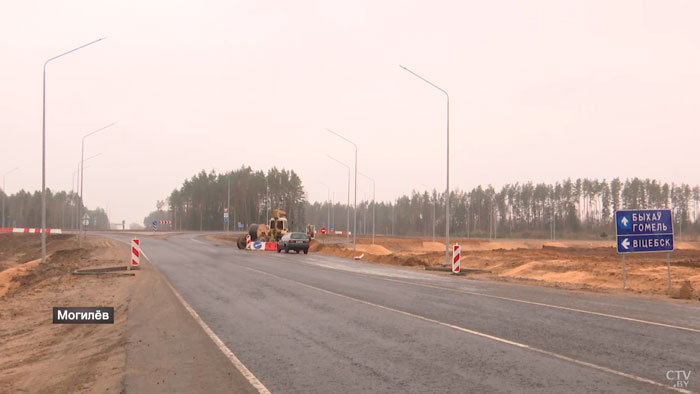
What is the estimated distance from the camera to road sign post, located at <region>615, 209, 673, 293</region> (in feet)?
58.4

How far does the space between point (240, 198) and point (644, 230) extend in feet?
404

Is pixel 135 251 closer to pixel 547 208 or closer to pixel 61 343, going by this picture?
pixel 61 343

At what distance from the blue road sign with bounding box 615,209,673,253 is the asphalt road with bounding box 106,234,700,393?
2841 mm

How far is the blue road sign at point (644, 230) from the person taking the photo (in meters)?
17.8

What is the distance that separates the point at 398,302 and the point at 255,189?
122290 mm

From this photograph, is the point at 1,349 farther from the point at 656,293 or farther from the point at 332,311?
the point at 656,293

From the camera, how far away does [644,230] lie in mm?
18000

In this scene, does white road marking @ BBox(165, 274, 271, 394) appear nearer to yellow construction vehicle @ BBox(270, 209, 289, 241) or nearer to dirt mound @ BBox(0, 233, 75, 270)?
yellow construction vehicle @ BBox(270, 209, 289, 241)

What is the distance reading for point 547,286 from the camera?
1942 cm

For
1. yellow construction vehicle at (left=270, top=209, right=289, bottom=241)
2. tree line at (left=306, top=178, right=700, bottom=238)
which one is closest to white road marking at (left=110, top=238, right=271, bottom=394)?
yellow construction vehicle at (left=270, top=209, right=289, bottom=241)

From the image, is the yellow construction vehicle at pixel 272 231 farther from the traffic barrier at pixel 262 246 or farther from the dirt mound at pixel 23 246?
the dirt mound at pixel 23 246

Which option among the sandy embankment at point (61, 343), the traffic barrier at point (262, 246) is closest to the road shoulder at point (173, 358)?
the sandy embankment at point (61, 343)

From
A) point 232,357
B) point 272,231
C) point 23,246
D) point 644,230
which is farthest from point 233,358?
point 23,246

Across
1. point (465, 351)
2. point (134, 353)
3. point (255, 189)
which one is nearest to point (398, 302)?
point (465, 351)
